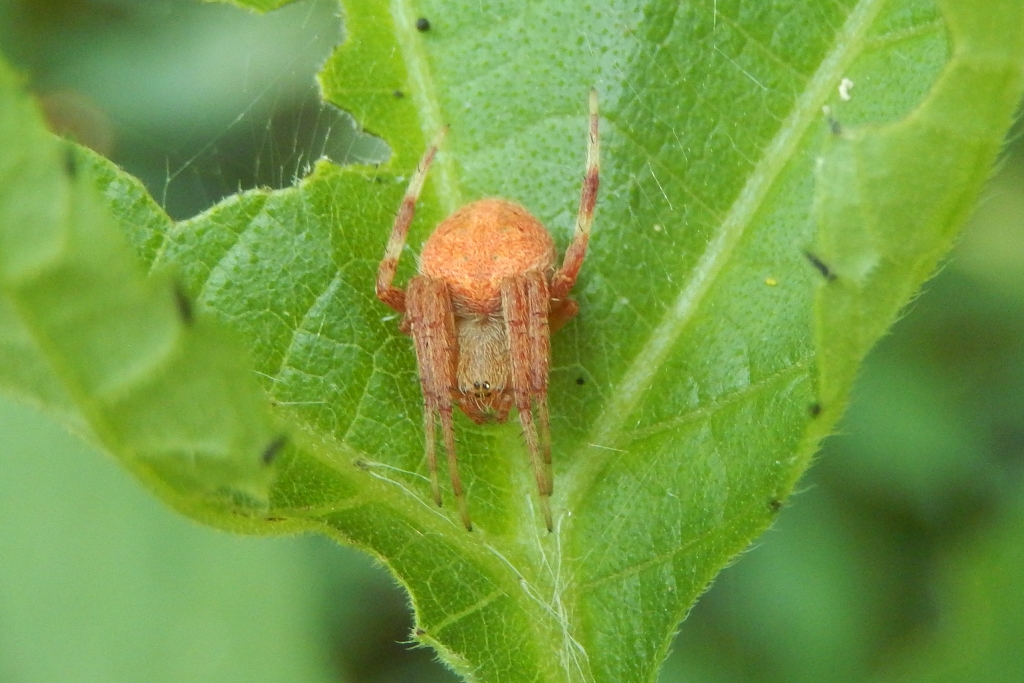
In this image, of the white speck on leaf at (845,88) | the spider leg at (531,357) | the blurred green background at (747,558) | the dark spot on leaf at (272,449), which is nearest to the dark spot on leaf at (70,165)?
the dark spot on leaf at (272,449)

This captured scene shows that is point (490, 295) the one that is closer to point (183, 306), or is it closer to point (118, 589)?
point (183, 306)

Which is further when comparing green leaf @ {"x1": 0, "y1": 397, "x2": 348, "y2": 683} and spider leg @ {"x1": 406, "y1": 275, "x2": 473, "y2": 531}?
green leaf @ {"x1": 0, "y1": 397, "x2": 348, "y2": 683}

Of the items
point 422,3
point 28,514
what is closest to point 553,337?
point 422,3

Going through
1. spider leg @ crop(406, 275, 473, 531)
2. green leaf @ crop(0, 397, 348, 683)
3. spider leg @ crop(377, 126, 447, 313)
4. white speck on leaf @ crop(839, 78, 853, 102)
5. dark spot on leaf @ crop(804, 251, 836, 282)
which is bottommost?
green leaf @ crop(0, 397, 348, 683)

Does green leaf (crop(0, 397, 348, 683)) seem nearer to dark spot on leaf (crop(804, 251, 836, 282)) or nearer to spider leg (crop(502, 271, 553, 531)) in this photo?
spider leg (crop(502, 271, 553, 531))

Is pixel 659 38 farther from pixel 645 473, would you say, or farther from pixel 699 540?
pixel 699 540

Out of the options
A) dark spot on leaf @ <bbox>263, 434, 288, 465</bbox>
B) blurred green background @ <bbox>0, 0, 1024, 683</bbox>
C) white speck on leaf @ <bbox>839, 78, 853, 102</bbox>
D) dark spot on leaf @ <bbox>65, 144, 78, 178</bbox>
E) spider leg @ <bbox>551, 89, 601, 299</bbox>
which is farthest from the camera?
blurred green background @ <bbox>0, 0, 1024, 683</bbox>

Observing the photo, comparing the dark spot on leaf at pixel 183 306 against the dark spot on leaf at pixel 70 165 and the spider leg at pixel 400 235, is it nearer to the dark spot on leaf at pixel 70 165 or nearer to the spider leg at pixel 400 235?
the dark spot on leaf at pixel 70 165

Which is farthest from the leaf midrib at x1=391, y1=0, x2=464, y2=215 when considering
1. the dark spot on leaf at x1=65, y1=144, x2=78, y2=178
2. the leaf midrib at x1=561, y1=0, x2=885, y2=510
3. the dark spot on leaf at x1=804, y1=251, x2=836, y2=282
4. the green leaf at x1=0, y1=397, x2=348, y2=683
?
the green leaf at x1=0, y1=397, x2=348, y2=683
